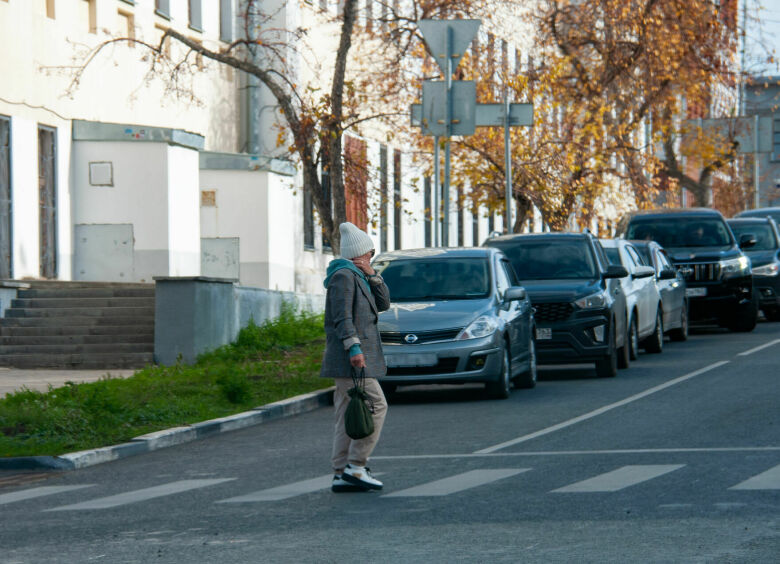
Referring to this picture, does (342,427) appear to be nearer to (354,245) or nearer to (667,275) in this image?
(354,245)

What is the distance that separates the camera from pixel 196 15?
110ft

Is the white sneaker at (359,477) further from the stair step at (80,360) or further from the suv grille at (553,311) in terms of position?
the stair step at (80,360)

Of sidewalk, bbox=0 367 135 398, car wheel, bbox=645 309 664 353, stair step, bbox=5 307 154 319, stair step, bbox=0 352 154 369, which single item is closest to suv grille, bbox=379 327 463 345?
sidewalk, bbox=0 367 135 398

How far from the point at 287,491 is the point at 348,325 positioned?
112cm

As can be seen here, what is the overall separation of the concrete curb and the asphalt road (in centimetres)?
19

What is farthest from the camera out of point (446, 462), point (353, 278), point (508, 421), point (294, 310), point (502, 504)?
point (294, 310)

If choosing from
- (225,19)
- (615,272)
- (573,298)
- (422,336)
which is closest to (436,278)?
(422,336)

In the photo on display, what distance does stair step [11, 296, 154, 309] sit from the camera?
24.1 m

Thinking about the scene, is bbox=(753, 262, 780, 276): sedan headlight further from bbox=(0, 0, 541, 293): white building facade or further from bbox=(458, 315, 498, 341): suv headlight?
A: bbox=(458, 315, 498, 341): suv headlight

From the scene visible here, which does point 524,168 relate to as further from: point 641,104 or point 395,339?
point 395,339

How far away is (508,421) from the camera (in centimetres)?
1435

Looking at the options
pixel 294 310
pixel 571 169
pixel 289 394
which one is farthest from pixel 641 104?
pixel 289 394

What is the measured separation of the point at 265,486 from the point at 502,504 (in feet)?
6.65

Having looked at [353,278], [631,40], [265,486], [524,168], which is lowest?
[265,486]
